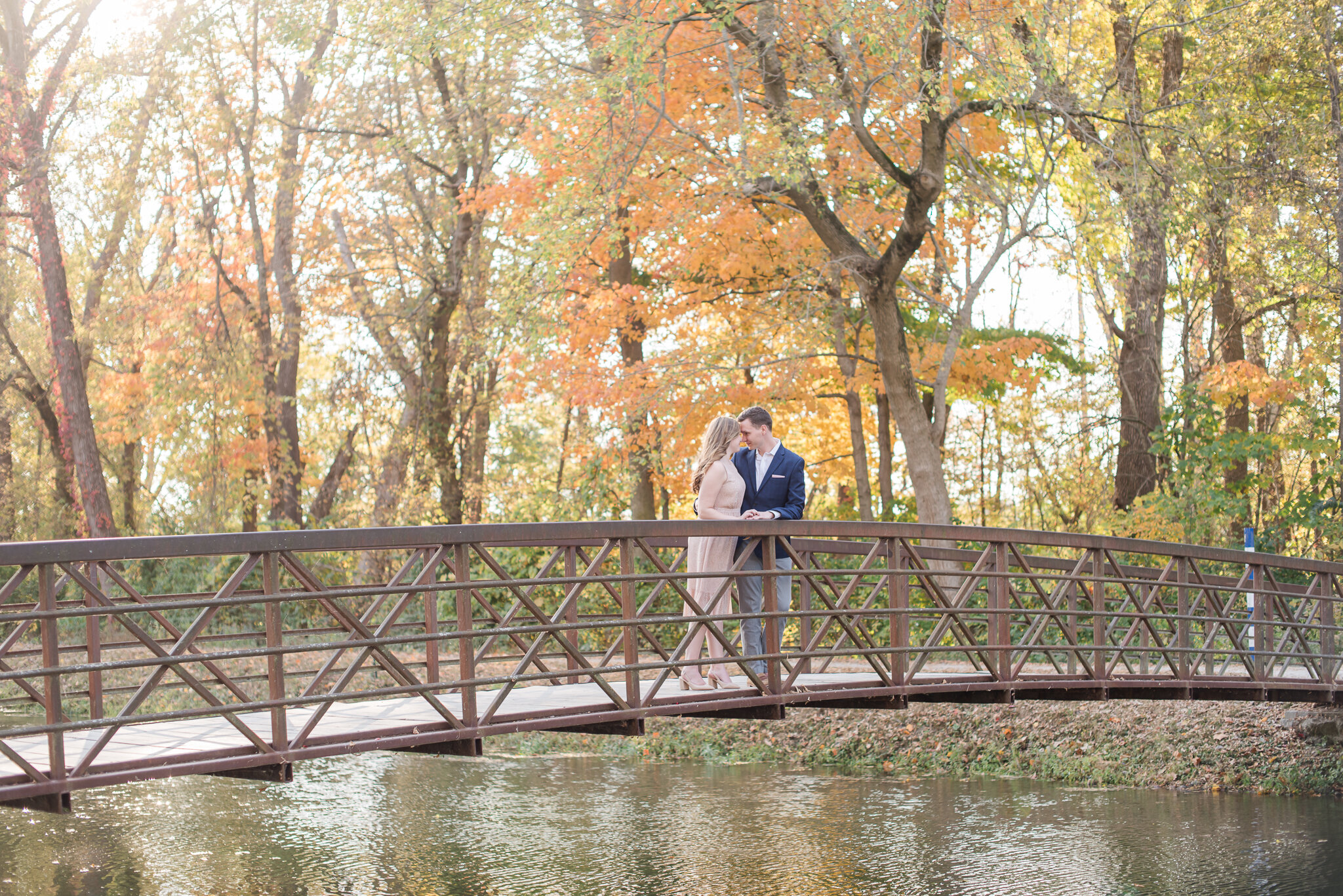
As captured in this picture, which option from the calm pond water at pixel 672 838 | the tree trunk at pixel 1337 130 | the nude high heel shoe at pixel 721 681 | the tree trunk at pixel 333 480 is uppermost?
the tree trunk at pixel 1337 130

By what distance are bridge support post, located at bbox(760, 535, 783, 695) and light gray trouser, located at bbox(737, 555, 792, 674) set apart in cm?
4

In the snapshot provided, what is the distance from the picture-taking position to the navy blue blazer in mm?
7973

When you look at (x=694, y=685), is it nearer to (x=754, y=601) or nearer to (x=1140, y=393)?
(x=754, y=601)

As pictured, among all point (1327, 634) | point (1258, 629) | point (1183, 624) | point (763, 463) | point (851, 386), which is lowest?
point (1327, 634)

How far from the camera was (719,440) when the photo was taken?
7.52 meters

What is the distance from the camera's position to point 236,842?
1111 cm

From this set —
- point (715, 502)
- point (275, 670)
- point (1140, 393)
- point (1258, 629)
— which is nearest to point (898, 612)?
point (715, 502)

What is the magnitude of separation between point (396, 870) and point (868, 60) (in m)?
11.0

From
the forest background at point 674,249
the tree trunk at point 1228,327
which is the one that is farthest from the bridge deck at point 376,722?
the tree trunk at point 1228,327

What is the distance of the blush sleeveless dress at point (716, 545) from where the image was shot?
25.3 feet

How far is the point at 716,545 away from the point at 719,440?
694 mm

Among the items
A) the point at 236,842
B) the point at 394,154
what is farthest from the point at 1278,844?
the point at 394,154

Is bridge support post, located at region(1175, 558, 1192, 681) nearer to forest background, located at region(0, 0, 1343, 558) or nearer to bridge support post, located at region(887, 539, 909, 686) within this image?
bridge support post, located at region(887, 539, 909, 686)

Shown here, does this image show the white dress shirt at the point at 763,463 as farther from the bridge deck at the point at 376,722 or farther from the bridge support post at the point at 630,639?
the bridge deck at the point at 376,722
